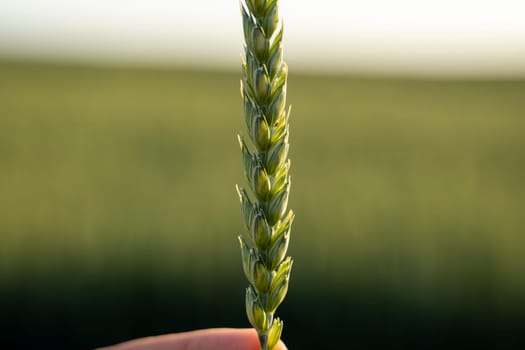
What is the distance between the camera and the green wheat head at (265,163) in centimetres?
101

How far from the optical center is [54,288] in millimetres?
6527

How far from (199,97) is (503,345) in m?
4.03

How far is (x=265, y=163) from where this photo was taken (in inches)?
43.5

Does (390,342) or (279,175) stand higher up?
(279,175)

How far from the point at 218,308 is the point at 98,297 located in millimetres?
1185

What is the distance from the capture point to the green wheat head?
3.32 ft

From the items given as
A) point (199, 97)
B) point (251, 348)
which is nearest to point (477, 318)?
point (199, 97)

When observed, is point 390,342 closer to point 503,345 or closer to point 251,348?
point 503,345

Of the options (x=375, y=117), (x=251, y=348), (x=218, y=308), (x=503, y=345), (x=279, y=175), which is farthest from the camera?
(x=375, y=117)

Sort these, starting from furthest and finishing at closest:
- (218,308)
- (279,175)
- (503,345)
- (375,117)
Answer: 1. (375,117)
2. (503,345)
3. (218,308)
4. (279,175)

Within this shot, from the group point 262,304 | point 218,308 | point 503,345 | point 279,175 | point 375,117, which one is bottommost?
point 503,345

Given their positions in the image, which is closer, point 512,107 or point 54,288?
point 54,288

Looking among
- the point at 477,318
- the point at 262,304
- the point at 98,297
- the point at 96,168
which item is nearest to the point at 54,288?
the point at 98,297

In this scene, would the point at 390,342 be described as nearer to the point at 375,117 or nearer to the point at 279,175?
the point at 375,117
